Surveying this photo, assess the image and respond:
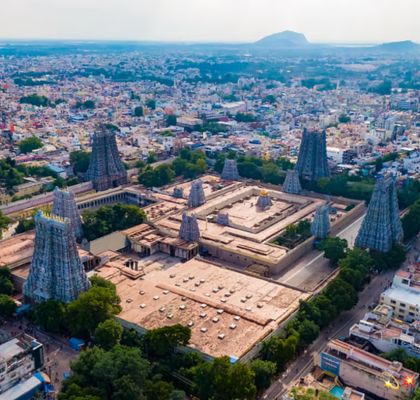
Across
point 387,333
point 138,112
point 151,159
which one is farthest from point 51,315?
point 138,112

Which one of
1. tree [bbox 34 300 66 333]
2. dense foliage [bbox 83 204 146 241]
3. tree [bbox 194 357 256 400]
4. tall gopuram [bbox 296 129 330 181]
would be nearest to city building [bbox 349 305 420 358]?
tree [bbox 194 357 256 400]

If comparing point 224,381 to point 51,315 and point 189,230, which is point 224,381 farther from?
point 189,230

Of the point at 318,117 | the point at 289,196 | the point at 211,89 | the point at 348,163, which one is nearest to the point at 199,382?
the point at 289,196

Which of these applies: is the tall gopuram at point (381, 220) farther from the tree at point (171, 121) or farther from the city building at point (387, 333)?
the tree at point (171, 121)

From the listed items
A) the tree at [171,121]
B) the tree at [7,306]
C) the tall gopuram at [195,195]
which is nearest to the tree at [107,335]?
the tree at [7,306]

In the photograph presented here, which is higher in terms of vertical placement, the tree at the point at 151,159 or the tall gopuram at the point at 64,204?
the tall gopuram at the point at 64,204

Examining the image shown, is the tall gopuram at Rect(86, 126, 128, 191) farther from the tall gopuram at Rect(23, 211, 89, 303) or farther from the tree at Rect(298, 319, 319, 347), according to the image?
the tree at Rect(298, 319, 319, 347)
